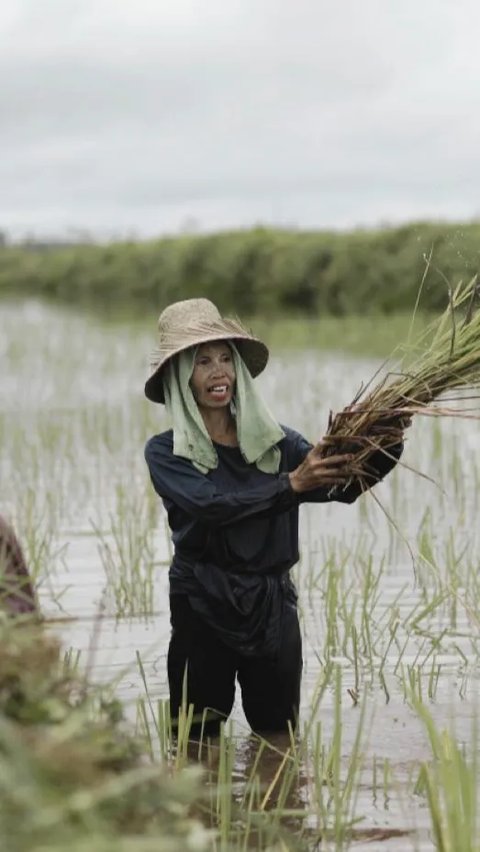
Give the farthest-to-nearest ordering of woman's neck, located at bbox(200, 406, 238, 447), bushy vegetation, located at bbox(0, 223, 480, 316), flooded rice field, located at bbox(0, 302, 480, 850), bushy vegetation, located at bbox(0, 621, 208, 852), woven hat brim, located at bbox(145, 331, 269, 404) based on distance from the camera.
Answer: bushy vegetation, located at bbox(0, 223, 480, 316), woman's neck, located at bbox(200, 406, 238, 447), woven hat brim, located at bbox(145, 331, 269, 404), flooded rice field, located at bbox(0, 302, 480, 850), bushy vegetation, located at bbox(0, 621, 208, 852)

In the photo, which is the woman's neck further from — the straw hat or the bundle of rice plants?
the bundle of rice plants

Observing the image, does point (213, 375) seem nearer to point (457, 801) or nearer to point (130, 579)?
point (457, 801)

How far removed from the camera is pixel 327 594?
5.66 m

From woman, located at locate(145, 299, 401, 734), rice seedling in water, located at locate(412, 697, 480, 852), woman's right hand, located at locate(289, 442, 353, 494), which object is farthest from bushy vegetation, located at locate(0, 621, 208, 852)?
woman, located at locate(145, 299, 401, 734)

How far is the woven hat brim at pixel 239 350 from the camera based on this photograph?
158 inches

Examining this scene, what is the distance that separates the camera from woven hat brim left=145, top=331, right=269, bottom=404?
401cm

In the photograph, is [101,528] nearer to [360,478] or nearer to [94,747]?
[360,478]

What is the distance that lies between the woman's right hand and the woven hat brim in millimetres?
282

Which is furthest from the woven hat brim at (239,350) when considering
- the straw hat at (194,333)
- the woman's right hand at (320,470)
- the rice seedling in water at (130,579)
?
the rice seedling in water at (130,579)

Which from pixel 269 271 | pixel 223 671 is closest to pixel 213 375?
pixel 223 671

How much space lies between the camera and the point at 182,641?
4188 millimetres

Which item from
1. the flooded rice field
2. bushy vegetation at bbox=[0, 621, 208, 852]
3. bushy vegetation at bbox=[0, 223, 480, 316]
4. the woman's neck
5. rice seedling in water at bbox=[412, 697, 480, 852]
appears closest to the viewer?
bushy vegetation at bbox=[0, 621, 208, 852]

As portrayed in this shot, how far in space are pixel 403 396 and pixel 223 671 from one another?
91 cm

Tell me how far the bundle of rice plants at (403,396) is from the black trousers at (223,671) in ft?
1.87
